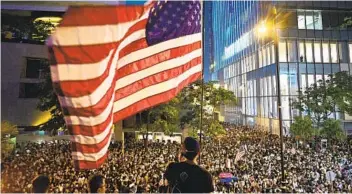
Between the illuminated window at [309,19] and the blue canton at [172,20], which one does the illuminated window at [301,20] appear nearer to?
the illuminated window at [309,19]

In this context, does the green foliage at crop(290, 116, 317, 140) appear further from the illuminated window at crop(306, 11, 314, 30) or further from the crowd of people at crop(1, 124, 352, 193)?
the illuminated window at crop(306, 11, 314, 30)

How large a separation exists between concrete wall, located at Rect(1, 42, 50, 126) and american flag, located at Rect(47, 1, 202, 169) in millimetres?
24622

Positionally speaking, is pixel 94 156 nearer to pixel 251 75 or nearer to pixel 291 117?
pixel 291 117

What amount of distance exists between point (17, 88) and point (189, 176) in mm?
28656

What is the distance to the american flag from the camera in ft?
11.5

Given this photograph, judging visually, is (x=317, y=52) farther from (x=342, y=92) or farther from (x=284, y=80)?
(x=342, y=92)

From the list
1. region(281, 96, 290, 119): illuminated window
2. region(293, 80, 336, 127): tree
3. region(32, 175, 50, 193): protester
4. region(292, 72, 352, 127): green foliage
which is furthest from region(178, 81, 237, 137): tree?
region(32, 175, 50, 193): protester

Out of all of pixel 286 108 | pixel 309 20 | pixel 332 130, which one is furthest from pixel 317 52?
pixel 332 130

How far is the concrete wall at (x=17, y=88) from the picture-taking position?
2764 cm

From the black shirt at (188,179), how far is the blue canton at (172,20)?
2451 mm

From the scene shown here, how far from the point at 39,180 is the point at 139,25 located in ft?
7.97

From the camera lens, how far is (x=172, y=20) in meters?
5.50

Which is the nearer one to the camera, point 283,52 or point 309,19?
point 283,52

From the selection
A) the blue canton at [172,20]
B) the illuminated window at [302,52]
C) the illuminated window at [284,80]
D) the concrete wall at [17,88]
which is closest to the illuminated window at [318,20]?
the illuminated window at [302,52]
